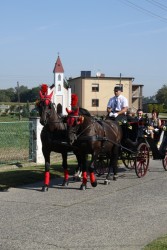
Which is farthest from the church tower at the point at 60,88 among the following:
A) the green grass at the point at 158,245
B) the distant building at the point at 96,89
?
the green grass at the point at 158,245

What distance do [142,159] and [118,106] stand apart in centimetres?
166

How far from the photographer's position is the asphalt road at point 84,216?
254 inches

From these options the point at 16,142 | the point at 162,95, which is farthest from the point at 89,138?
the point at 162,95

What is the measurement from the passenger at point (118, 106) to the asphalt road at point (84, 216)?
2.10 meters

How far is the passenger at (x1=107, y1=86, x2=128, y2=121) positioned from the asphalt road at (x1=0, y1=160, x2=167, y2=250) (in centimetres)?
210

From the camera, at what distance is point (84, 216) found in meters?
8.01

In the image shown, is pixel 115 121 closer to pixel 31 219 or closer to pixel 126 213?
pixel 126 213

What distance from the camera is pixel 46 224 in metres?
7.40

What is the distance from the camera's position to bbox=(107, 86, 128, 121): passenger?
41.8 feet

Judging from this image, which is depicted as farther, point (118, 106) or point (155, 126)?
point (155, 126)

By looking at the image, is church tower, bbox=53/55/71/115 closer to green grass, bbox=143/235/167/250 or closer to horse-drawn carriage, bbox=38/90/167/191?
horse-drawn carriage, bbox=38/90/167/191

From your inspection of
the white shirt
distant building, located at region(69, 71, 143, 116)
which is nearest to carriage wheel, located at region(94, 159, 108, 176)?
the white shirt

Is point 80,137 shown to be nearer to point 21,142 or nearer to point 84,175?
point 84,175

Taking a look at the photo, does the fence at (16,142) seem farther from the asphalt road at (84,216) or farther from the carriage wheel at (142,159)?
A: the carriage wheel at (142,159)
